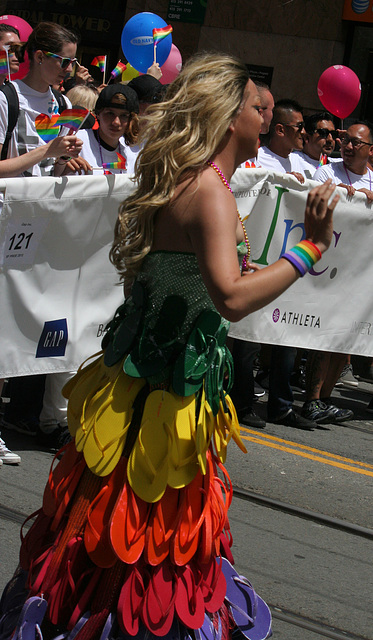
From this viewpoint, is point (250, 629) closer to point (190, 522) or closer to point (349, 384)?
point (190, 522)

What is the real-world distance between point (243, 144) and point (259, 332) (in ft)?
13.5

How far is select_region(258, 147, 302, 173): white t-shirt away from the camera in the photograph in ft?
23.7

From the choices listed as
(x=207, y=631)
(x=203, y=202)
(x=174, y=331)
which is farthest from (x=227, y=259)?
(x=207, y=631)

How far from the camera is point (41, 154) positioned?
4645 millimetres

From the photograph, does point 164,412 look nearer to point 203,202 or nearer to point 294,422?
point 203,202

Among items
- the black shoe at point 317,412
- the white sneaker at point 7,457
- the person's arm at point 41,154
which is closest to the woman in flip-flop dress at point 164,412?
the person's arm at point 41,154

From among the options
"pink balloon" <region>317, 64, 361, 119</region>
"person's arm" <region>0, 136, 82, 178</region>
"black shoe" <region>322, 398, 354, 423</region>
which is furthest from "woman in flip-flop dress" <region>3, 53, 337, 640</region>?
"pink balloon" <region>317, 64, 361, 119</region>

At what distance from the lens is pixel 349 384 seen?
8.60 m

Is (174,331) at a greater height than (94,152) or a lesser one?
greater

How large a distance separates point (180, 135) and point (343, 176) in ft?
16.9

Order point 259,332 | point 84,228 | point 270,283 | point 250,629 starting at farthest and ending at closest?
point 259,332
point 84,228
point 250,629
point 270,283

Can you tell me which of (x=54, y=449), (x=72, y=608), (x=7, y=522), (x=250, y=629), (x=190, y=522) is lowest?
(x=54, y=449)

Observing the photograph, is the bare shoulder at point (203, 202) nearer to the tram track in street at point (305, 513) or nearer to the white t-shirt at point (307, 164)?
the tram track in street at point (305, 513)

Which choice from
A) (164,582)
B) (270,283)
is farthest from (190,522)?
(270,283)
